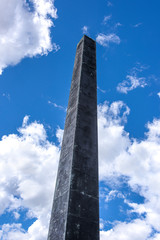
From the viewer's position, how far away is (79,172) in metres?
6.91

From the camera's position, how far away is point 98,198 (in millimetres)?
6867

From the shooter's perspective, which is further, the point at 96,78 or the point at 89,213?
the point at 96,78

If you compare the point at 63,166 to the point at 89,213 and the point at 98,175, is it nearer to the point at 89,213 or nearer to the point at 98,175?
the point at 98,175

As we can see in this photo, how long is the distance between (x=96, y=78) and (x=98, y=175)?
15.3 ft

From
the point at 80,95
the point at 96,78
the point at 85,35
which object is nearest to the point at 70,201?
the point at 80,95

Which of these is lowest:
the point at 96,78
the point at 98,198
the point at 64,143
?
the point at 98,198

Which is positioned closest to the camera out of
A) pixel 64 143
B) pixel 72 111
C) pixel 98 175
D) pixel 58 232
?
pixel 58 232

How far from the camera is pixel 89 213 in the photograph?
6395mm

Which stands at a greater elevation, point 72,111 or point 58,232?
point 72,111

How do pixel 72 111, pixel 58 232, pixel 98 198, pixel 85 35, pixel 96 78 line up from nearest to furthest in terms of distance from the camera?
pixel 58 232 < pixel 98 198 < pixel 72 111 < pixel 96 78 < pixel 85 35

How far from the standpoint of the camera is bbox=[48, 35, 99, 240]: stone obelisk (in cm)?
607

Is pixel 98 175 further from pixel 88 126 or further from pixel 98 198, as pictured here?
pixel 88 126

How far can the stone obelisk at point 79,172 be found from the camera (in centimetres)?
607

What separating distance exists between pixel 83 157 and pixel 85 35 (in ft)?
23.8
